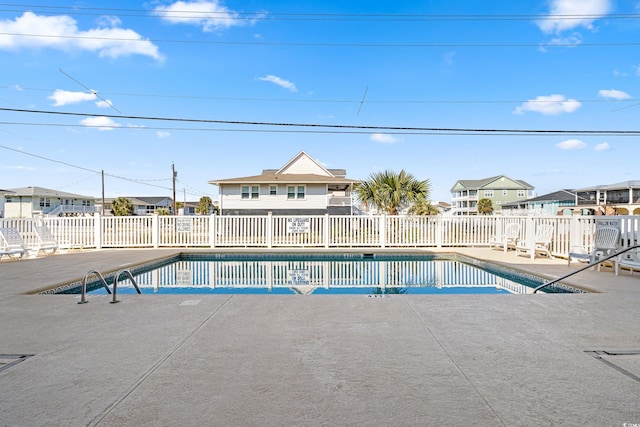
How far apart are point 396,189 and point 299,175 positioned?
787 centimetres

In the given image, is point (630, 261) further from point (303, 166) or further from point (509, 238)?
point (303, 166)

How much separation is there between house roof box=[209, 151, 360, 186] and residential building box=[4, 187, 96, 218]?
2405 cm

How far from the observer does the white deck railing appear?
44.2 ft

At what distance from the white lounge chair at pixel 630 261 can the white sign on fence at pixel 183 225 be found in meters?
12.8

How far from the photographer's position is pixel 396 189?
17375mm

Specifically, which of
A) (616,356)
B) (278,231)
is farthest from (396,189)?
(616,356)

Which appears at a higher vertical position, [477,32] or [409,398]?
[477,32]

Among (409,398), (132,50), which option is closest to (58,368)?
(409,398)

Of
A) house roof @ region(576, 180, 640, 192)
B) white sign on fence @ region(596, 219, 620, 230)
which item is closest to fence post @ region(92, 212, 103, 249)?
white sign on fence @ region(596, 219, 620, 230)

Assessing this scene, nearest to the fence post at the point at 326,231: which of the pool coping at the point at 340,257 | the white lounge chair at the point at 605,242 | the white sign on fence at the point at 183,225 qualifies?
the pool coping at the point at 340,257

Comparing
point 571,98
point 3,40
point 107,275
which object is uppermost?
point 3,40

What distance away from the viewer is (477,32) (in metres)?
14.7

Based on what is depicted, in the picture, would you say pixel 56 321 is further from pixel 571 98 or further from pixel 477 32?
pixel 571 98

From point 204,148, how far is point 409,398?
2416cm
